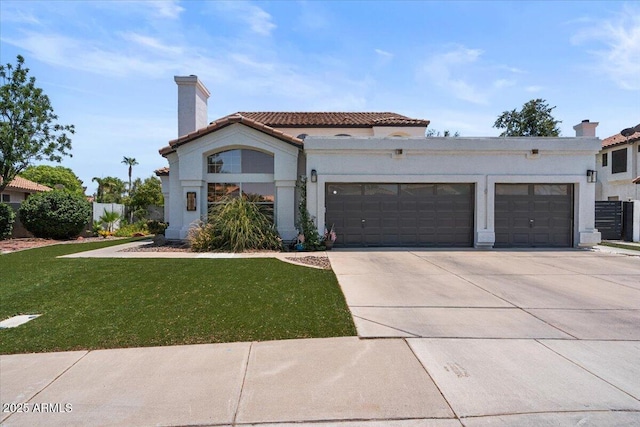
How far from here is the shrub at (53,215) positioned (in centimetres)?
1652

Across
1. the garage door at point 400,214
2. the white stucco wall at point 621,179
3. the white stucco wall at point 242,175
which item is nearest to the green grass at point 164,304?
the white stucco wall at point 242,175

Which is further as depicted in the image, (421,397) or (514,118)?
(514,118)

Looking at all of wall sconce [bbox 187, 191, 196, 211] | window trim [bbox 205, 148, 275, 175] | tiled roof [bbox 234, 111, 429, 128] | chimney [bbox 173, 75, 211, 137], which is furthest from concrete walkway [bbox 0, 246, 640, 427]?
tiled roof [bbox 234, 111, 429, 128]

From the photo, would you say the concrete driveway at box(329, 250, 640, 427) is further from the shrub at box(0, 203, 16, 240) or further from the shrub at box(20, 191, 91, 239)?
the shrub at box(0, 203, 16, 240)

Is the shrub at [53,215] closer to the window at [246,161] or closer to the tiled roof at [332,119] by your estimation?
the window at [246,161]

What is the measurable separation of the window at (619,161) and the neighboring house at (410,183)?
63.4 ft

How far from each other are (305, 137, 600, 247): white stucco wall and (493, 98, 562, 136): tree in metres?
22.2

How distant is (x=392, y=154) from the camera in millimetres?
13359

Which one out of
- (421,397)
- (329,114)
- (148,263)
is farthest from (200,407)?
(329,114)

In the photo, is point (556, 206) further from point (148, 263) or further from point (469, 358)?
point (148, 263)

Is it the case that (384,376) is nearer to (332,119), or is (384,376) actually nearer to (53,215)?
(53,215)

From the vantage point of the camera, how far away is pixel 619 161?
27922 mm

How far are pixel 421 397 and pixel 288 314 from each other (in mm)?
2612

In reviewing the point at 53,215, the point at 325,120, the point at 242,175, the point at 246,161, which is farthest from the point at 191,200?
the point at 325,120
